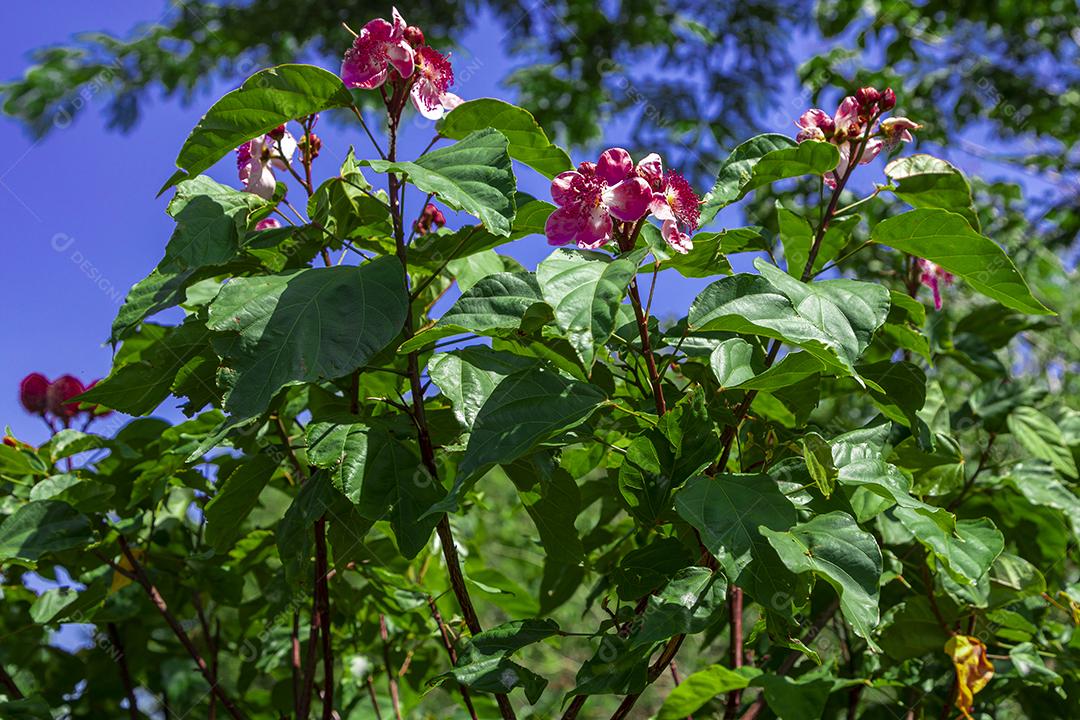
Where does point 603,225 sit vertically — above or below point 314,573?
above

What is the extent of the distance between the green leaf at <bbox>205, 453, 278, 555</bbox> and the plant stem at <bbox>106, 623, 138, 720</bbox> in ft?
1.56

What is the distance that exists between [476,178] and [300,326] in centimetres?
25

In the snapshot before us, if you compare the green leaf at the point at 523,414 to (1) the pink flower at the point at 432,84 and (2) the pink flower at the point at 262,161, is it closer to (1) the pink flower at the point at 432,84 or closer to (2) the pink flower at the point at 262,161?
(1) the pink flower at the point at 432,84

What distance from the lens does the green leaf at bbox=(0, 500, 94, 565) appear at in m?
1.36

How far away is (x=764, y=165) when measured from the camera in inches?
44.1

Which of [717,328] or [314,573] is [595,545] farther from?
[717,328]

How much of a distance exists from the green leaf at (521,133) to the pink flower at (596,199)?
0.24ft

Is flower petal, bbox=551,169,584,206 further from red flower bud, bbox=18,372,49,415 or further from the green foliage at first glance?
red flower bud, bbox=18,372,49,415

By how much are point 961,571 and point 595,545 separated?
627mm

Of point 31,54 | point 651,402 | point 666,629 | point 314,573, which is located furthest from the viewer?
point 31,54

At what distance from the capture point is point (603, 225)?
1.03m

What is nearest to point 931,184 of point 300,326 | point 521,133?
point 521,133

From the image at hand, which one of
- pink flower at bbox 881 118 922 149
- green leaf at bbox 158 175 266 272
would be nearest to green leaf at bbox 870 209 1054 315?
pink flower at bbox 881 118 922 149

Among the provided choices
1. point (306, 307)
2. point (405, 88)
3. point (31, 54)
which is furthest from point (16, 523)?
point (31, 54)
